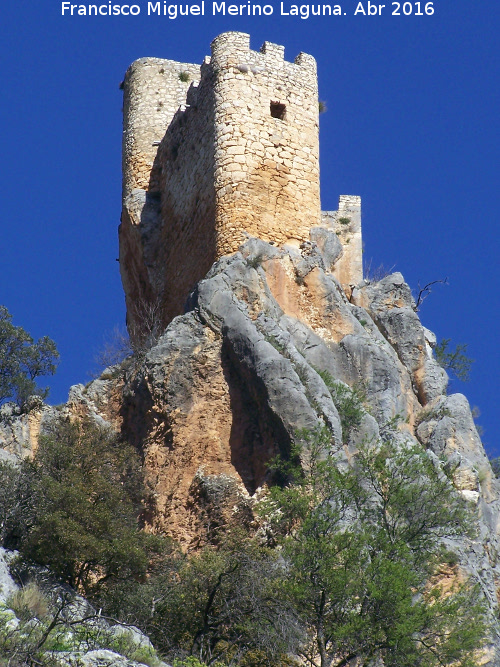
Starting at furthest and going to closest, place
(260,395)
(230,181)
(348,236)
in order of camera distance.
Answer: (348,236) < (230,181) < (260,395)

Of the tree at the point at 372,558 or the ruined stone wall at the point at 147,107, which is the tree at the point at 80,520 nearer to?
the tree at the point at 372,558

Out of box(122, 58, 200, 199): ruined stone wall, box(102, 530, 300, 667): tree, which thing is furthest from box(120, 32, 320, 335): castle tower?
box(102, 530, 300, 667): tree

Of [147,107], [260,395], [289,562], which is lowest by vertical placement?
[289,562]

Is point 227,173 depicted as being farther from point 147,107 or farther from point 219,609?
point 219,609

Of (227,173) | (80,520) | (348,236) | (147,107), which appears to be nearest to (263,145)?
(227,173)

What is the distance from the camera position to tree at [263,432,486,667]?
16.5m

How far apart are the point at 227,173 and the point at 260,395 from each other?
18.5 ft

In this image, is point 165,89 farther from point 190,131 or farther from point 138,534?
point 138,534

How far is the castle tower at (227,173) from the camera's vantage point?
78.2 feet

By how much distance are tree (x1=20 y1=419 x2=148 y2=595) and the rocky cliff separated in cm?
132

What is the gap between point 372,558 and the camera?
17.1 metres

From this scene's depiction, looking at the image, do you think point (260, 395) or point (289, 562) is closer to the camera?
point (289, 562)

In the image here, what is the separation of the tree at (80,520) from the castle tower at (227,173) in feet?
19.3

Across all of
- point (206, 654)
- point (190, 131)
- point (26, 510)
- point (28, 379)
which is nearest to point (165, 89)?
point (190, 131)
